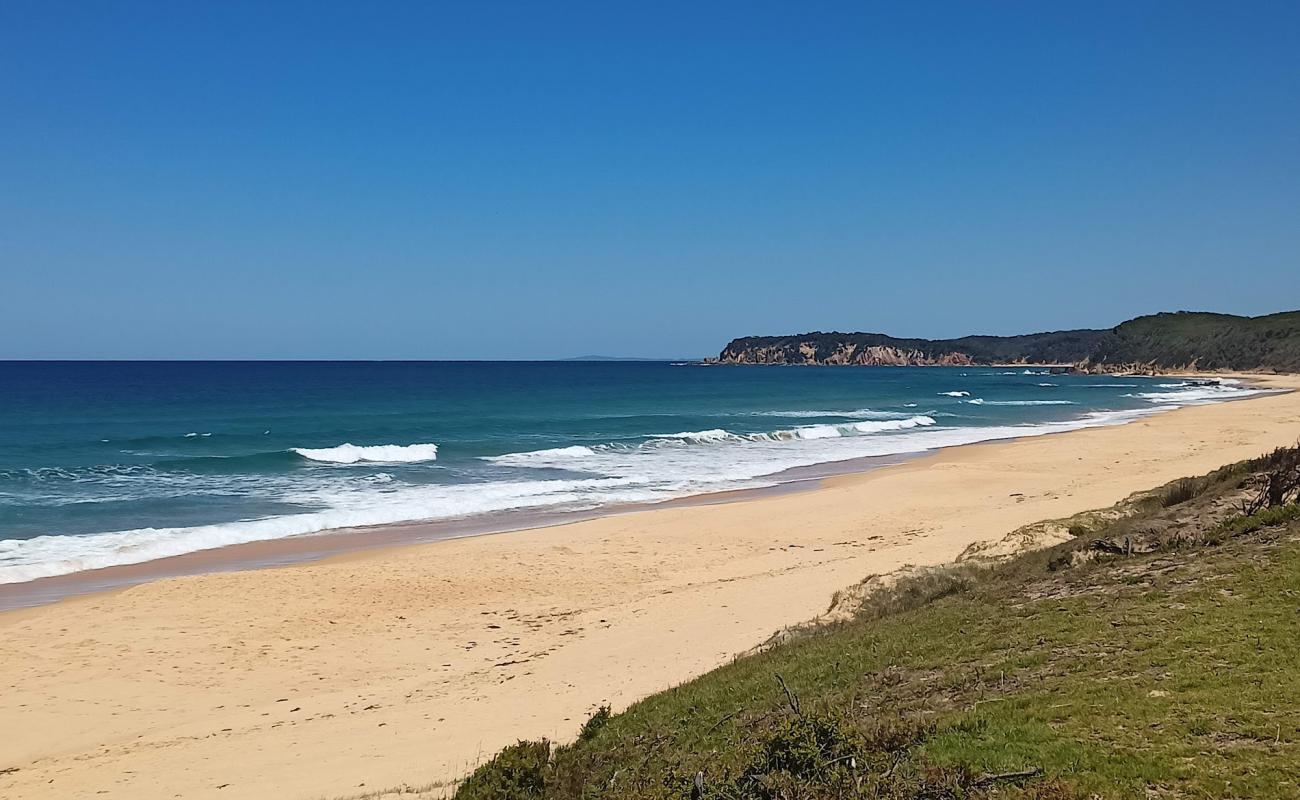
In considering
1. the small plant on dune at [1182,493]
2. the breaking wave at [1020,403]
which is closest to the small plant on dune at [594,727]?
the small plant on dune at [1182,493]

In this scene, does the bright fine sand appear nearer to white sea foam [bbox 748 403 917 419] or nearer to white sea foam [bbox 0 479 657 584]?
white sea foam [bbox 0 479 657 584]

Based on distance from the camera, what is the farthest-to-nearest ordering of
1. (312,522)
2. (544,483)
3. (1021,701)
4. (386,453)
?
1. (386,453)
2. (544,483)
3. (312,522)
4. (1021,701)

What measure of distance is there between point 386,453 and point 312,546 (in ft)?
63.5

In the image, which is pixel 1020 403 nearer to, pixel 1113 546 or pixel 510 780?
pixel 1113 546

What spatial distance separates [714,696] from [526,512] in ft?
59.7

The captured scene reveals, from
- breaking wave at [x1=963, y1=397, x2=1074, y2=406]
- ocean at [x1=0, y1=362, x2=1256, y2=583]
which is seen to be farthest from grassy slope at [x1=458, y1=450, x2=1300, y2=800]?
breaking wave at [x1=963, y1=397, x2=1074, y2=406]

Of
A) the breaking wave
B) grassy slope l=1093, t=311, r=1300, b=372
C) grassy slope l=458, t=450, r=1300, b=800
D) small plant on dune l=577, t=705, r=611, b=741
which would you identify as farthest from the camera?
grassy slope l=1093, t=311, r=1300, b=372

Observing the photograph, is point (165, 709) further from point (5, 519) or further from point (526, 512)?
point (5, 519)

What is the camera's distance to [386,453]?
40.7 m

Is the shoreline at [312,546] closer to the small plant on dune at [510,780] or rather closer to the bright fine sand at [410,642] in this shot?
the bright fine sand at [410,642]

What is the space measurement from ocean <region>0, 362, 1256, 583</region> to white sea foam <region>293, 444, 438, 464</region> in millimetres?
131

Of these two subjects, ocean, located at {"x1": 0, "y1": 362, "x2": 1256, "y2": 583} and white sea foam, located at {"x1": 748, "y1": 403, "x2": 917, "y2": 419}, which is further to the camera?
white sea foam, located at {"x1": 748, "y1": 403, "x2": 917, "y2": 419}

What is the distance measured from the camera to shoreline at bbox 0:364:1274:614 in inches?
A: 696

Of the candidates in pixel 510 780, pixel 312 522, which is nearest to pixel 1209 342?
pixel 312 522
